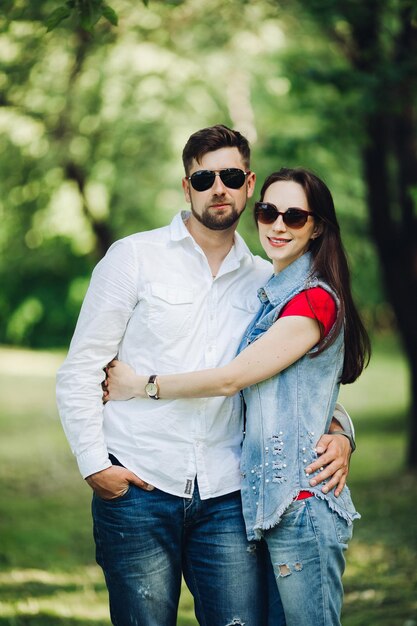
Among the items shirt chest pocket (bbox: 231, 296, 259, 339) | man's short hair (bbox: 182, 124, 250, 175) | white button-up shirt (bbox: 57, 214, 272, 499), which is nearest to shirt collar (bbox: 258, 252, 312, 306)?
shirt chest pocket (bbox: 231, 296, 259, 339)

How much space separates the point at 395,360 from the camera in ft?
86.3

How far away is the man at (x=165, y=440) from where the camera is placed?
329cm

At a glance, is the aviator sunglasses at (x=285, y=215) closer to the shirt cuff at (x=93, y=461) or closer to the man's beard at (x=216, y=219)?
the man's beard at (x=216, y=219)

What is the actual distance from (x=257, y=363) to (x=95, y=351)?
0.63 metres

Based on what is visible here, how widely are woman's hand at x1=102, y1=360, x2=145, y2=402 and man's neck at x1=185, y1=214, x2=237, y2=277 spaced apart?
515 mm

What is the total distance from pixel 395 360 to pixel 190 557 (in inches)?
929

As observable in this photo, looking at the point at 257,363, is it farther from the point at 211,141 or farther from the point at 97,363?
the point at 211,141

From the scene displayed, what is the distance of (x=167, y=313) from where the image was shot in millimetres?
3320

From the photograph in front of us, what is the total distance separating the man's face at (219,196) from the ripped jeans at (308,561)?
3.63 ft

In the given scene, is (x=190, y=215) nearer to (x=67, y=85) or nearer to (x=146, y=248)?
(x=146, y=248)

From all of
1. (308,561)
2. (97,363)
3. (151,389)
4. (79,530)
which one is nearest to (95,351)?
(97,363)

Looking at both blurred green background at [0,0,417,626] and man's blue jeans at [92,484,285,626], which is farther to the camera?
blurred green background at [0,0,417,626]

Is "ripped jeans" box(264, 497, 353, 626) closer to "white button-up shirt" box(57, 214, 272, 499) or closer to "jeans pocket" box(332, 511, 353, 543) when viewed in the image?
"jeans pocket" box(332, 511, 353, 543)

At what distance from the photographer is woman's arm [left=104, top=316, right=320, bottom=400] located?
3.16 meters
